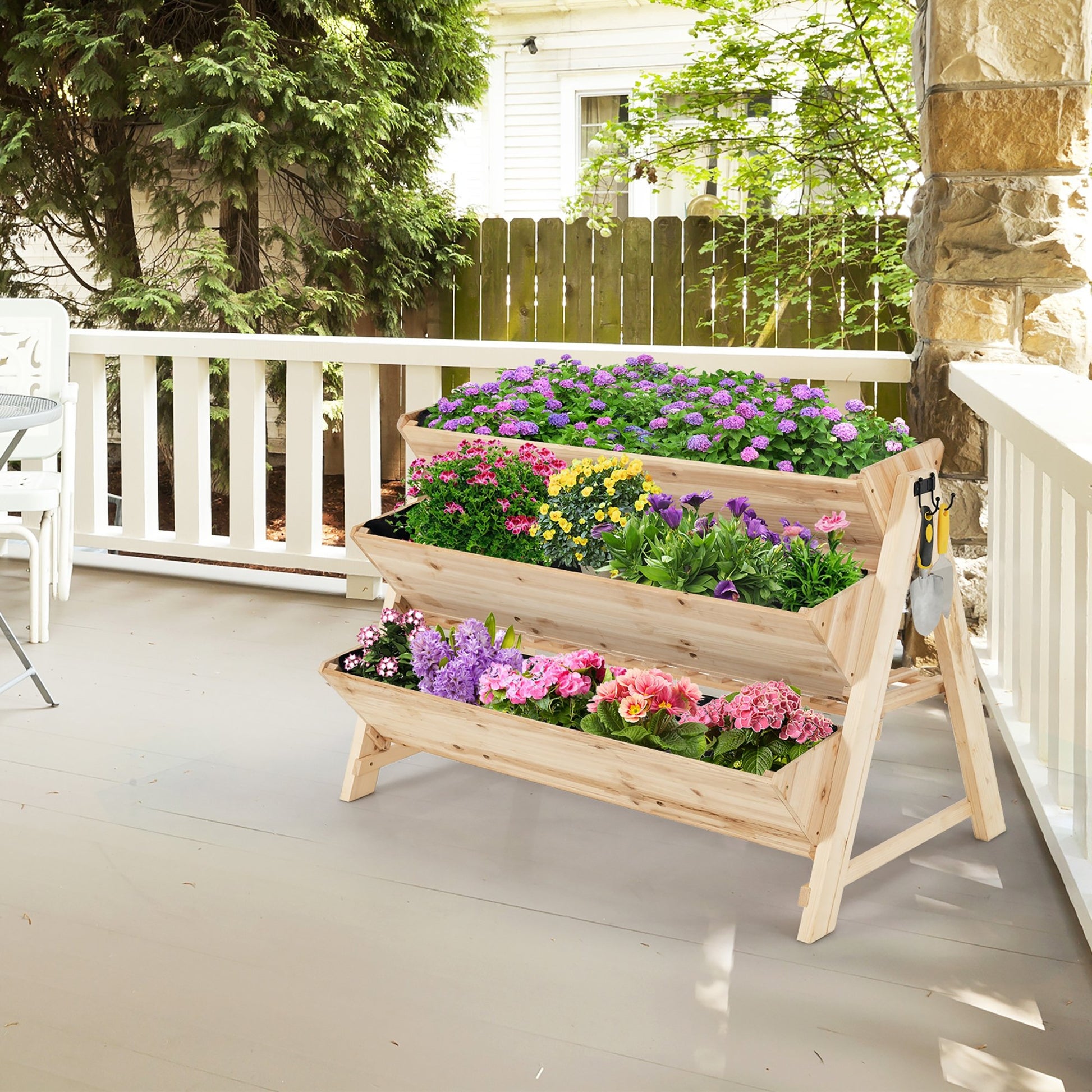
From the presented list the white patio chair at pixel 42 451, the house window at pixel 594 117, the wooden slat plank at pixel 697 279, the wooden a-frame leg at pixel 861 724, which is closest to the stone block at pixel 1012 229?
the wooden a-frame leg at pixel 861 724

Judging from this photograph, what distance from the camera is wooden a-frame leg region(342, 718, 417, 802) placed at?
206cm

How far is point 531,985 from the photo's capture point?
1.53 m

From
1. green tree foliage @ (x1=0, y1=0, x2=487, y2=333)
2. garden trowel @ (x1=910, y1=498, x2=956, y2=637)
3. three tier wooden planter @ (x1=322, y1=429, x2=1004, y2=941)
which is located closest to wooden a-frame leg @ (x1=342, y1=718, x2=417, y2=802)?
three tier wooden planter @ (x1=322, y1=429, x2=1004, y2=941)

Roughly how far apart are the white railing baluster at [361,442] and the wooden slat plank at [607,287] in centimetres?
267

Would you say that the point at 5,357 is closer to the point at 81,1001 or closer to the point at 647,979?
the point at 81,1001

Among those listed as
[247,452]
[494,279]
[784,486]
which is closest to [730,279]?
[494,279]

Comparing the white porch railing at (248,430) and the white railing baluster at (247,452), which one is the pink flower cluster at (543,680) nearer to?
the white porch railing at (248,430)

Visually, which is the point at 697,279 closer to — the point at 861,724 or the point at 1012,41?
the point at 1012,41

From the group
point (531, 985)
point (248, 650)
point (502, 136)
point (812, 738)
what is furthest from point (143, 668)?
point (502, 136)

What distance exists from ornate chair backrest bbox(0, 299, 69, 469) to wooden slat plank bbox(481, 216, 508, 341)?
3176mm

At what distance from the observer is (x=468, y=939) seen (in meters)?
1.64

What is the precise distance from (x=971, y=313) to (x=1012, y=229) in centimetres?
20

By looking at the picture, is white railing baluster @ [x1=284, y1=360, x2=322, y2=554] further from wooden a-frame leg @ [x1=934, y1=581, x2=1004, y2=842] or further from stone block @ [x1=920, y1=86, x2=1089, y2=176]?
wooden a-frame leg @ [x1=934, y1=581, x2=1004, y2=842]

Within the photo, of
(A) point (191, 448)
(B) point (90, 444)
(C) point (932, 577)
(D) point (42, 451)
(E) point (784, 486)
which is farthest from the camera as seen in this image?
(B) point (90, 444)
